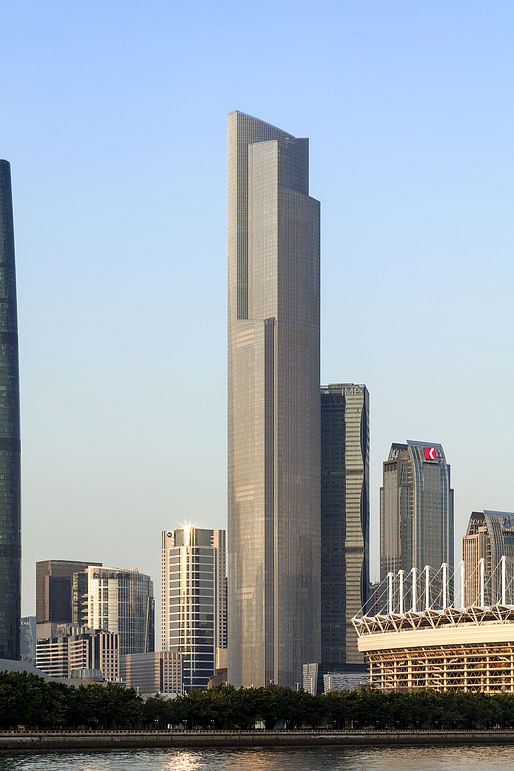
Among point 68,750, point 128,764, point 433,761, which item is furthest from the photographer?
point 68,750

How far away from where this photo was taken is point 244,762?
178 m

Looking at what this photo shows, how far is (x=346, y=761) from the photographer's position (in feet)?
594

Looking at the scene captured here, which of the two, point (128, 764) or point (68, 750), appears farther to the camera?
point (68, 750)

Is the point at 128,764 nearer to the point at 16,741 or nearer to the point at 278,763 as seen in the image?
A: the point at 278,763

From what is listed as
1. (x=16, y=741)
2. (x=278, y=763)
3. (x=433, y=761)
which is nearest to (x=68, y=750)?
(x=16, y=741)

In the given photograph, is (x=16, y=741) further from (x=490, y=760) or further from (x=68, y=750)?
(x=490, y=760)

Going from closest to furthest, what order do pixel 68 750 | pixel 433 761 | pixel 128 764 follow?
pixel 128 764 < pixel 433 761 < pixel 68 750

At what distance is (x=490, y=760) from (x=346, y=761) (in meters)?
20.7

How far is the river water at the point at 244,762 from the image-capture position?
165m

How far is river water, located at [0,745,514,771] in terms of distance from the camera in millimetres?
165250

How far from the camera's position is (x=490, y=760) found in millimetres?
187500

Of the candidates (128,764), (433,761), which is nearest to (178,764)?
(128,764)

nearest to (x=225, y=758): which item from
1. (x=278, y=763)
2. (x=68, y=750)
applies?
(x=278, y=763)

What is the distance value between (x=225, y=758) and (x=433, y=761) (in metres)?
27.5
